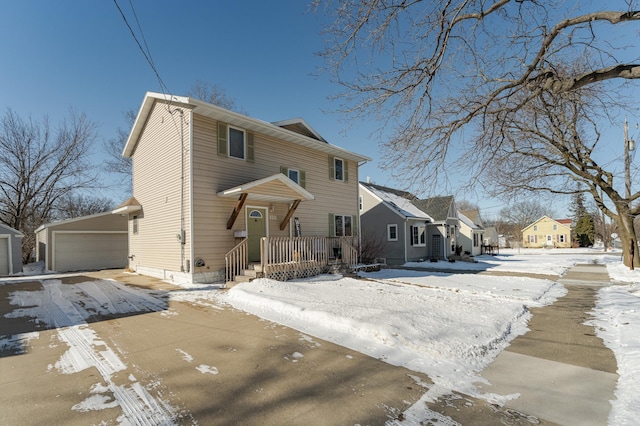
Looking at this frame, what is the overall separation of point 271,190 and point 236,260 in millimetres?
2557

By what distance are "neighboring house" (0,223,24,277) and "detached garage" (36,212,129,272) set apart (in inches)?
46.0

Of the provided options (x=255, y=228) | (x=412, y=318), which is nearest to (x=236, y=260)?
(x=255, y=228)

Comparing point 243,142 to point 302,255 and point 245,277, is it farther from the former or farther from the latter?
point 245,277

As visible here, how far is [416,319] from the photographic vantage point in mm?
5410

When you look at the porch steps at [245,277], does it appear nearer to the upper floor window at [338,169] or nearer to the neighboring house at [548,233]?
the upper floor window at [338,169]

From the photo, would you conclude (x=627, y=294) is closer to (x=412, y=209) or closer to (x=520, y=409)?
(x=520, y=409)

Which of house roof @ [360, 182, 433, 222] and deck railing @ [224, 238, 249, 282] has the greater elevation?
house roof @ [360, 182, 433, 222]

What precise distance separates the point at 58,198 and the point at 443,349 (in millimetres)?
29409

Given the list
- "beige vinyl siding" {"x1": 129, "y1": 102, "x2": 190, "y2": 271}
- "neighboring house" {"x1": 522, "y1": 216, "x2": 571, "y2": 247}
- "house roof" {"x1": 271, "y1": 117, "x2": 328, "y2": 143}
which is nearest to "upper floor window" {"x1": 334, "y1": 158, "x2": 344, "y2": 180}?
"house roof" {"x1": 271, "y1": 117, "x2": 328, "y2": 143}

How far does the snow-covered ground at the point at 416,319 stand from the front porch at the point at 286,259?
803 millimetres

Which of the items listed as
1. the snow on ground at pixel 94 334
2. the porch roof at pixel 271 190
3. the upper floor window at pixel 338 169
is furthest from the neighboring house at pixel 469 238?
the snow on ground at pixel 94 334

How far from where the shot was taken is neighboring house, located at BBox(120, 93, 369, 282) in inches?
393

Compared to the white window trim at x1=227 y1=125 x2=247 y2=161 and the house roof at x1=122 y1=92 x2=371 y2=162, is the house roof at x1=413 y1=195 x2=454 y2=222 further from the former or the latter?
the white window trim at x1=227 y1=125 x2=247 y2=161

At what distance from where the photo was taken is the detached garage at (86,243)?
16.1 m
